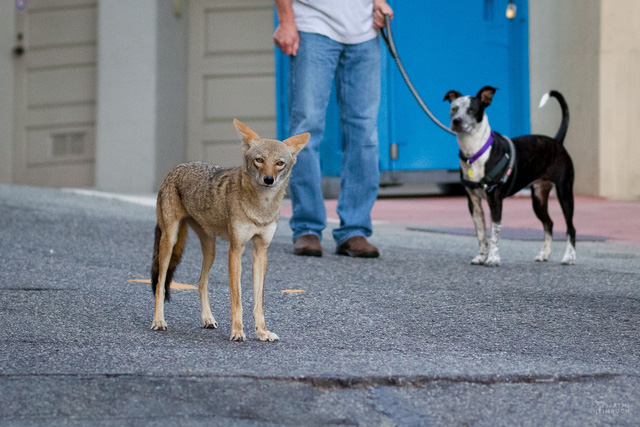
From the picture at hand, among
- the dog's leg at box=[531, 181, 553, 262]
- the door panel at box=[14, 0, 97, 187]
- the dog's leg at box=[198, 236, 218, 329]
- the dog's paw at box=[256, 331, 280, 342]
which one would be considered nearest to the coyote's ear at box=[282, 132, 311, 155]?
the dog's leg at box=[198, 236, 218, 329]

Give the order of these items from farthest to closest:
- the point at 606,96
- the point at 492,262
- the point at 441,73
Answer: the point at 441,73
the point at 606,96
the point at 492,262

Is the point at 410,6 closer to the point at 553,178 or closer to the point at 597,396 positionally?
the point at 553,178

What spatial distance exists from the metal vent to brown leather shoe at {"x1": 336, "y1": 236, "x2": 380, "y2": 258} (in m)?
7.10

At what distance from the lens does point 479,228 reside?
4945mm

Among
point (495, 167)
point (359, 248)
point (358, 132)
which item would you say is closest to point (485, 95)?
point (495, 167)

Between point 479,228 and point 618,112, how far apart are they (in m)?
5.13

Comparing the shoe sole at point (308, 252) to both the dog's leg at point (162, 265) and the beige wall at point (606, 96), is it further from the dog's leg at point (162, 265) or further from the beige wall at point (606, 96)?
the beige wall at point (606, 96)

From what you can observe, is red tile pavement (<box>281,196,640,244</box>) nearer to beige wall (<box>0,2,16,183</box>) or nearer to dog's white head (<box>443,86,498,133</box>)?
dog's white head (<box>443,86,498,133</box>)

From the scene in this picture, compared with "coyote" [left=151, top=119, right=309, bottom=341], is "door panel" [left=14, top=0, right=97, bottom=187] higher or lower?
higher

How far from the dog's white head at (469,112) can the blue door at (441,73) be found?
4.23 metres

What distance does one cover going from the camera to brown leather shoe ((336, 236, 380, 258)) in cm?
483

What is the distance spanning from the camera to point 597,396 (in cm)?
227

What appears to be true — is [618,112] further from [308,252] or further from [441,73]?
[308,252]

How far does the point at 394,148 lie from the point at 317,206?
4620mm
